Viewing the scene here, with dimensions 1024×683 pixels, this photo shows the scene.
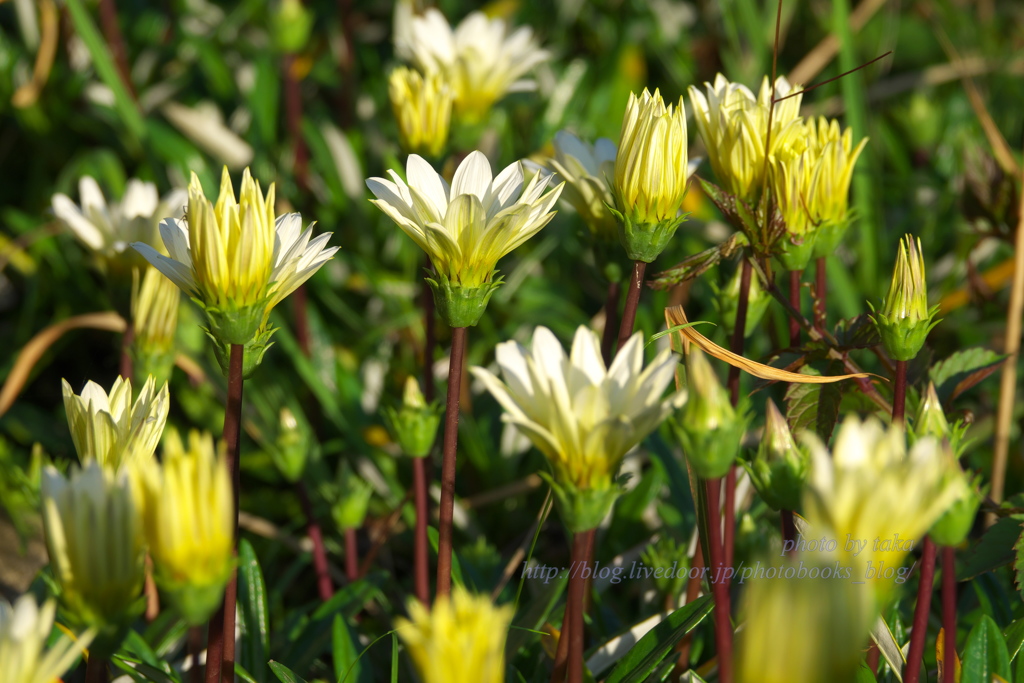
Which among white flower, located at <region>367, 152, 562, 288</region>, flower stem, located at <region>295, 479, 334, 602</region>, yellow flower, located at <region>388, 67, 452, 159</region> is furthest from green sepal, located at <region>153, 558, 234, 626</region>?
yellow flower, located at <region>388, 67, 452, 159</region>

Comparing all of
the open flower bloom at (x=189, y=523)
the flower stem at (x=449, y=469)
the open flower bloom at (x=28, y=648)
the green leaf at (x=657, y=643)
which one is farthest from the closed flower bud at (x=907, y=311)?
the open flower bloom at (x=28, y=648)

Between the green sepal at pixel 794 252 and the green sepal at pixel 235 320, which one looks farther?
the green sepal at pixel 794 252

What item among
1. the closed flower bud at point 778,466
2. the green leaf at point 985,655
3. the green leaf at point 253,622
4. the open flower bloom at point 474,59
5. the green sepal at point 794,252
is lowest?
the green leaf at point 253,622

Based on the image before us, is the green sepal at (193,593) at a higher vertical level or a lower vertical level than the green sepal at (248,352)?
lower

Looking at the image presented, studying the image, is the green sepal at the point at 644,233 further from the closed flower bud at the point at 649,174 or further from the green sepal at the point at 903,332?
the green sepal at the point at 903,332

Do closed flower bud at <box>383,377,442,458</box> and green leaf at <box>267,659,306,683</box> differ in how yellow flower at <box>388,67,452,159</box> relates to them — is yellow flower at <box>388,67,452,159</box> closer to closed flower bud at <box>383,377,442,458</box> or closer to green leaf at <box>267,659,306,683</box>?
closed flower bud at <box>383,377,442,458</box>

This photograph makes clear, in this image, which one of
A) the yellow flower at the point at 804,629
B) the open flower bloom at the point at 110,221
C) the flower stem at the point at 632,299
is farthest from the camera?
the open flower bloom at the point at 110,221

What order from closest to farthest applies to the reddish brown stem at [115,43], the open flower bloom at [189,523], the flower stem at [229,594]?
the open flower bloom at [189,523], the flower stem at [229,594], the reddish brown stem at [115,43]

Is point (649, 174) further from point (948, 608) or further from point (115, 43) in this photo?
point (115, 43)

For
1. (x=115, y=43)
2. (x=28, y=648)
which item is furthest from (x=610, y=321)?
(x=115, y=43)
